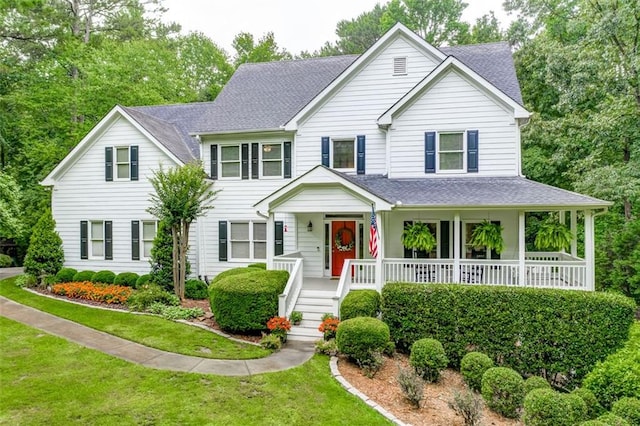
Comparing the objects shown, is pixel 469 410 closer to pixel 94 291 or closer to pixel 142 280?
pixel 142 280

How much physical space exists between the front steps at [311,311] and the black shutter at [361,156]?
5.01 m

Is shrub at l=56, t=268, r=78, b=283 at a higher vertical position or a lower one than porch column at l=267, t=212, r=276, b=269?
lower

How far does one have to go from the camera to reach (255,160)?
15156 millimetres

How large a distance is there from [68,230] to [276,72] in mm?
11656

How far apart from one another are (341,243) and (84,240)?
10.9m

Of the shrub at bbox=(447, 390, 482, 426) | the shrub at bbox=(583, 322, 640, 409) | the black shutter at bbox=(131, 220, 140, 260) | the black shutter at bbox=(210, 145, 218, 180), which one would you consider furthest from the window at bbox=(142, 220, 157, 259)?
the shrub at bbox=(583, 322, 640, 409)

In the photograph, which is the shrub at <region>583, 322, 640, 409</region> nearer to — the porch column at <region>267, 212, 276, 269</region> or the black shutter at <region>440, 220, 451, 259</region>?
the black shutter at <region>440, 220, 451, 259</region>

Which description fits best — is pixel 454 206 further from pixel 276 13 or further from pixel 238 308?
pixel 276 13

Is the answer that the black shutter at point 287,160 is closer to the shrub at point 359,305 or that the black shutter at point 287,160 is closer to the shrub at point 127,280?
the shrub at point 359,305

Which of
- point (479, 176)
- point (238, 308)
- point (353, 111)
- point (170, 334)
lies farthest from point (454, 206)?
point (170, 334)

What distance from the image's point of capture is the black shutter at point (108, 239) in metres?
15.8

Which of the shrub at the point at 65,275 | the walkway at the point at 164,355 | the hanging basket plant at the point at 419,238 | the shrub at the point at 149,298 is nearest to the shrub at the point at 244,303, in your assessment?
the walkway at the point at 164,355

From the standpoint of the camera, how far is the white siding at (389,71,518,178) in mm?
12875

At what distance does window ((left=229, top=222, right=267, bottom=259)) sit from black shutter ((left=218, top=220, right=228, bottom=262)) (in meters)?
0.24
